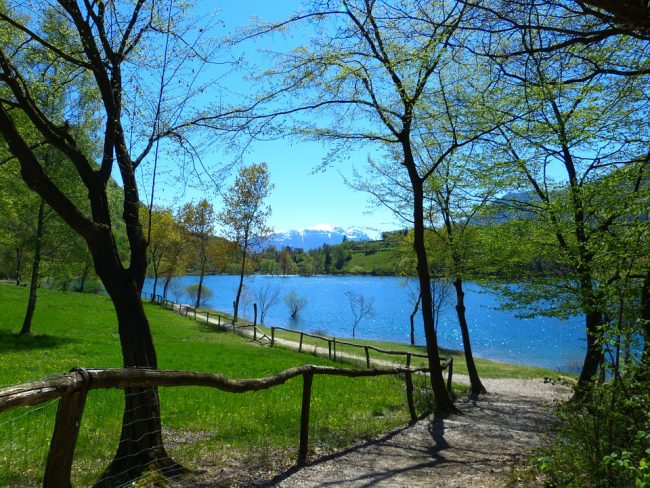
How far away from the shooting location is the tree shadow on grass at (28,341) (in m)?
14.6

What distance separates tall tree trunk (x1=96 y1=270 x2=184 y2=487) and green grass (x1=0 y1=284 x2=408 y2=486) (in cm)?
32

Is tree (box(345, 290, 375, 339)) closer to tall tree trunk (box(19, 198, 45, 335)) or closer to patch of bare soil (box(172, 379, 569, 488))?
tall tree trunk (box(19, 198, 45, 335))

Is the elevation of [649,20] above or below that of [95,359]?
above

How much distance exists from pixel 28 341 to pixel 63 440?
15573mm

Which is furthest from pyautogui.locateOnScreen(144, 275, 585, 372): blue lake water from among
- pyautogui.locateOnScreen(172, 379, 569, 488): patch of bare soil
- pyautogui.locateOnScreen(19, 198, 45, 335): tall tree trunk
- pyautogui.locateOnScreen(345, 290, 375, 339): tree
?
pyautogui.locateOnScreen(19, 198, 45, 335): tall tree trunk

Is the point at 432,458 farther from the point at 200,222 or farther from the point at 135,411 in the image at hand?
the point at 200,222

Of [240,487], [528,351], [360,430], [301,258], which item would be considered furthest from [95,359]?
[301,258]

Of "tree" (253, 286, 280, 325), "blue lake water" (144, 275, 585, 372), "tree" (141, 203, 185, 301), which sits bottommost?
"blue lake water" (144, 275, 585, 372)

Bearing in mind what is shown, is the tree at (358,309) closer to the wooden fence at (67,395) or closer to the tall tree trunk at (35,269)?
the tall tree trunk at (35,269)

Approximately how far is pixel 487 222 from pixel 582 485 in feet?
35.1

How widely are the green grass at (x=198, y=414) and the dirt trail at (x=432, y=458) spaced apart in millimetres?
468

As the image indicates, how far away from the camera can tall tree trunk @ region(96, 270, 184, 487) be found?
4840 mm

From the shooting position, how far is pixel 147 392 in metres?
5.00

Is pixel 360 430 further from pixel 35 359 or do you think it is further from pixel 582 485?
pixel 35 359
